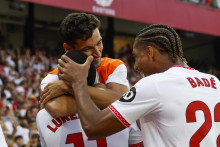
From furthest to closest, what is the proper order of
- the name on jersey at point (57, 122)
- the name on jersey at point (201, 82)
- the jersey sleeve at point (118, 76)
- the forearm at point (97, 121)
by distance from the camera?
the jersey sleeve at point (118, 76)
the name on jersey at point (57, 122)
the name on jersey at point (201, 82)
the forearm at point (97, 121)

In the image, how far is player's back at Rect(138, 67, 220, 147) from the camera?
1976 mm

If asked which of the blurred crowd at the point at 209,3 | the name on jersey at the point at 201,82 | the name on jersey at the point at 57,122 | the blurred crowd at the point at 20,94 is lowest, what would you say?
the blurred crowd at the point at 20,94

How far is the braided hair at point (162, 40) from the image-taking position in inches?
83.1

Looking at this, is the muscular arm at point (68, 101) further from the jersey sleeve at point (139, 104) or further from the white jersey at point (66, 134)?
the jersey sleeve at point (139, 104)

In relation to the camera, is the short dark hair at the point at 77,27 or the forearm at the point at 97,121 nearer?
the forearm at the point at 97,121

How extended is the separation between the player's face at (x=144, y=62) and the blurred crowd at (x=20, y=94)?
5397 mm

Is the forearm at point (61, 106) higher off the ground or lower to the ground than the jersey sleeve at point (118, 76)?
lower

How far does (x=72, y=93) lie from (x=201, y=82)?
0.77m

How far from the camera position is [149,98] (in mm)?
1962

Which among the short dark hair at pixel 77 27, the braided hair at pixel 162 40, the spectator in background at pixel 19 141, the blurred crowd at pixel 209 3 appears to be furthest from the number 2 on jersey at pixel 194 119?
the blurred crowd at pixel 209 3

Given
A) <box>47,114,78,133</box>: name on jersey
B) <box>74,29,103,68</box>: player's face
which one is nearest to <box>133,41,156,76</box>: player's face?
<box>74,29,103,68</box>: player's face

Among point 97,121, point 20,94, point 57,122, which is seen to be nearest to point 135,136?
point 57,122

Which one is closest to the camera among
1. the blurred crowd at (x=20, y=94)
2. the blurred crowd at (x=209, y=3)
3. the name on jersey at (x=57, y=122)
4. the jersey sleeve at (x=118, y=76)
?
the name on jersey at (x=57, y=122)

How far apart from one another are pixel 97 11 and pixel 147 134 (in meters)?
10.3
